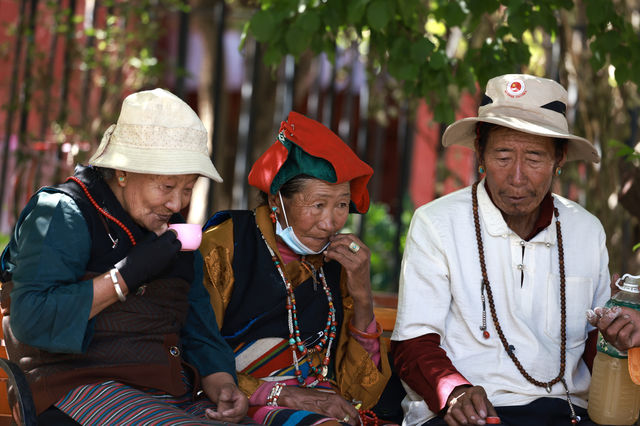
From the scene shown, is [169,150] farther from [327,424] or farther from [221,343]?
[327,424]

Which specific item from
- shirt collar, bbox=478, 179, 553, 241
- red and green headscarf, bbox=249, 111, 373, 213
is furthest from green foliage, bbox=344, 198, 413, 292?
red and green headscarf, bbox=249, 111, 373, 213

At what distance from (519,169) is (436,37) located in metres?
1.37

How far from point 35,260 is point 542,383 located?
6.09ft

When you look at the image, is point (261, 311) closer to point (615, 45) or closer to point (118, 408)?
point (118, 408)

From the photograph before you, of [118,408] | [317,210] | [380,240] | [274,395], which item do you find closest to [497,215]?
[317,210]

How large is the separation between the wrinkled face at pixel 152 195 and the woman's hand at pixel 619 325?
1.52 metres

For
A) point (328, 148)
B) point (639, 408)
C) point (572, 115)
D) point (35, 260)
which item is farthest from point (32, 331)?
point (572, 115)

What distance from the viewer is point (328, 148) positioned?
10.7ft

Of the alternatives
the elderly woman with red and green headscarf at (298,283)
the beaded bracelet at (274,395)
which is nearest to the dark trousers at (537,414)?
the elderly woman with red and green headscarf at (298,283)

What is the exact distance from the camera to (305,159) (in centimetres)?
326

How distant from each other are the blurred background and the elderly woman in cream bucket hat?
1.28 metres

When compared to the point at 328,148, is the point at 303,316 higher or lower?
lower

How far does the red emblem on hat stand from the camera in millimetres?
3326

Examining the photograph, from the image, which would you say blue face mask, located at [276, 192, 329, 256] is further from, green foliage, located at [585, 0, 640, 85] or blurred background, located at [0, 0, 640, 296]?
green foliage, located at [585, 0, 640, 85]
